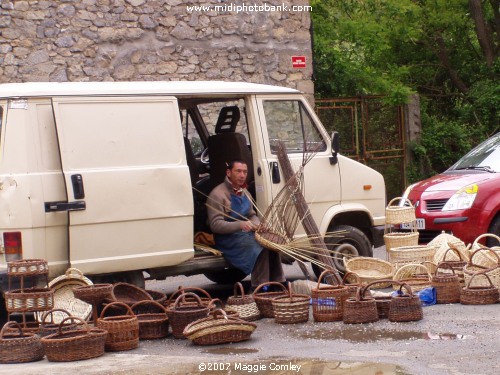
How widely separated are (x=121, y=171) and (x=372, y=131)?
11.0 metres

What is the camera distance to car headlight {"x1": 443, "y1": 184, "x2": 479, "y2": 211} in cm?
1233

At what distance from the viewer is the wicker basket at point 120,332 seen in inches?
320

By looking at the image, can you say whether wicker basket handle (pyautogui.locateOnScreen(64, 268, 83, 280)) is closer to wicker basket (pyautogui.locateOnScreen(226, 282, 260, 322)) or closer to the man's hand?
wicker basket (pyautogui.locateOnScreen(226, 282, 260, 322))

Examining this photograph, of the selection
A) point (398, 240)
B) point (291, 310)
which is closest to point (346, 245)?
point (398, 240)

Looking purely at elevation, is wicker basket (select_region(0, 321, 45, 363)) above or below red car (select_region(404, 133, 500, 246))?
below

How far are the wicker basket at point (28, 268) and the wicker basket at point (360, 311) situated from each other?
259cm

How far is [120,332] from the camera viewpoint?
8148mm

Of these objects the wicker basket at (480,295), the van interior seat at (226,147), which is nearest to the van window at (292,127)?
the van interior seat at (226,147)

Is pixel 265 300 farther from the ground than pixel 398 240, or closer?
closer

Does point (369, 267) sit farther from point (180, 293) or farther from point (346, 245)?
point (180, 293)

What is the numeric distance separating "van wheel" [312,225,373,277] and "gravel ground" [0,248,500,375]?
1.90m

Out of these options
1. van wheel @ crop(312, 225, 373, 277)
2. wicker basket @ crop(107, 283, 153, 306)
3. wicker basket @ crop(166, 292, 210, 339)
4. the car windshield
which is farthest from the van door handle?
the car windshield

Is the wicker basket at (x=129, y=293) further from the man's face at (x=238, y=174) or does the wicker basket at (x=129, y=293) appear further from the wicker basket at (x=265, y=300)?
the man's face at (x=238, y=174)

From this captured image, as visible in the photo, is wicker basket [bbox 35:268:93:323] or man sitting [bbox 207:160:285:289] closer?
wicker basket [bbox 35:268:93:323]
